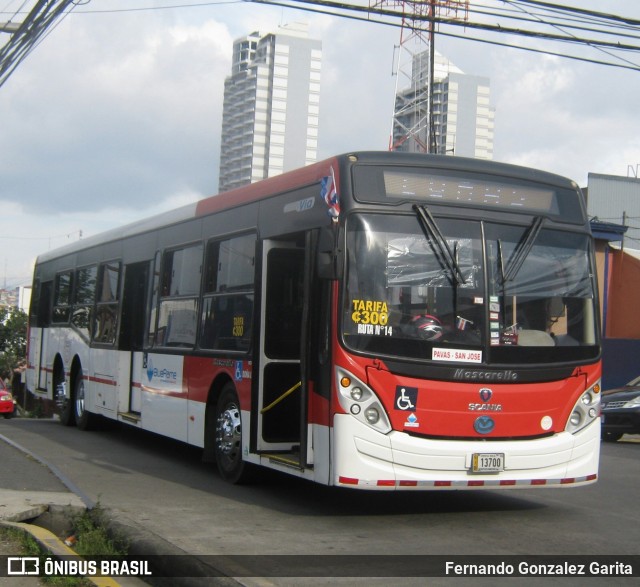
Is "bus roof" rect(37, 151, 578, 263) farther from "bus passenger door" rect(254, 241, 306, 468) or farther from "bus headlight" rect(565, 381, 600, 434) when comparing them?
"bus headlight" rect(565, 381, 600, 434)

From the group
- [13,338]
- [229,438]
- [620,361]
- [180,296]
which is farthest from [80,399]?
[13,338]

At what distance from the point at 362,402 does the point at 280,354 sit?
6.21 feet

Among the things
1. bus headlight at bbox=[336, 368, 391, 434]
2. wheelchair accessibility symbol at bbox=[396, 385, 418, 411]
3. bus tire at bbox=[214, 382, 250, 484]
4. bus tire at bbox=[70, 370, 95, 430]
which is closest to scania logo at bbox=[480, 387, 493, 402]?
wheelchair accessibility symbol at bbox=[396, 385, 418, 411]

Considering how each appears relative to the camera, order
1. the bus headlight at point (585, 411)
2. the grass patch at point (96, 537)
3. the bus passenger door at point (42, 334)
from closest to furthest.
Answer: the grass patch at point (96, 537) → the bus headlight at point (585, 411) → the bus passenger door at point (42, 334)

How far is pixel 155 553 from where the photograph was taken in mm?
6672

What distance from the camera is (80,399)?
17.1 meters

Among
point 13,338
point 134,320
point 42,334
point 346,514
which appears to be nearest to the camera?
point 346,514

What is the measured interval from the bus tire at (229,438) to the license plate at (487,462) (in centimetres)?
288

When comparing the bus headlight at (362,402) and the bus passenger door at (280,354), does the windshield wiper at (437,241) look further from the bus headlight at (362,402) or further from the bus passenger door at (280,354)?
the bus passenger door at (280,354)

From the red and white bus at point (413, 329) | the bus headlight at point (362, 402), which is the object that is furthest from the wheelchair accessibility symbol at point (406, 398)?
the bus headlight at point (362, 402)

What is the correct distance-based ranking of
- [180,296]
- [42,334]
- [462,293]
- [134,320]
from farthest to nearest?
[42,334], [134,320], [180,296], [462,293]

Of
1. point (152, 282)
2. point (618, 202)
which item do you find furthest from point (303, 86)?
point (152, 282)

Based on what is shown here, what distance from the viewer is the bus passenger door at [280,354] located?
9547 millimetres

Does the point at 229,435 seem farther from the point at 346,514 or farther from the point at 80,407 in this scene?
the point at 80,407
